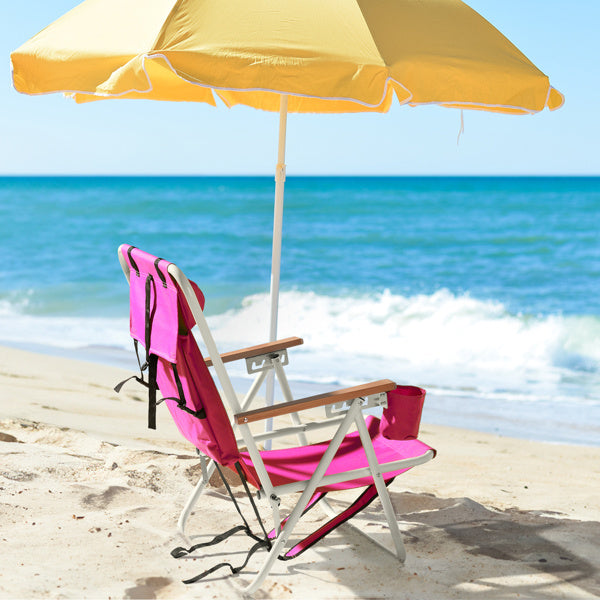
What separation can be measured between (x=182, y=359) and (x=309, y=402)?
0.45 metres

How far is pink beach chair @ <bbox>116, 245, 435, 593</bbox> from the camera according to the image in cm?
254

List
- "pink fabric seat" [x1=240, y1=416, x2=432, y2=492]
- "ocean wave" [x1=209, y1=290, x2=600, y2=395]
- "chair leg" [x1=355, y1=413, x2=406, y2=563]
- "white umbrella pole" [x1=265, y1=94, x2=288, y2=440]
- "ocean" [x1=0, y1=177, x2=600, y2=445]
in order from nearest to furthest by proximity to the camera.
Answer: "chair leg" [x1=355, y1=413, x2=406, y2=563] < "pink fabric seat" [x1=240, y1=416, x2=432, y2=492] < "white umbrella pole" [x1=265, y1=94, x2=288, y2=440] < "ocean" [x1=0, y1=177, x2=600, y2=445] < "ocean wave" [x1=209, y1=290, x2=600, y2=395]

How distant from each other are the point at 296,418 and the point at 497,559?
99 cm

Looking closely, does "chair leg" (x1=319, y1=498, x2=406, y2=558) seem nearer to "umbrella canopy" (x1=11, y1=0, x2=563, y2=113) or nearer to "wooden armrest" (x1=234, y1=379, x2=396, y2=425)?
"wooden armrest" (x1=234, y1=379, x2=396, y2=425)

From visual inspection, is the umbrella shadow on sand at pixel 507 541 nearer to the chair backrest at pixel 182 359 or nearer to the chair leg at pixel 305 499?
the chair leg at pixel 305 499

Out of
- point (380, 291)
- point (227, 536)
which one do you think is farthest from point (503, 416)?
point (380, 291)

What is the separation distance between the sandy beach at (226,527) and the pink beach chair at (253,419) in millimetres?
135

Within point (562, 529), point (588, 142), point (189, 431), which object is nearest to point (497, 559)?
point (562, 529)

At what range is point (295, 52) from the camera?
249 centimetres

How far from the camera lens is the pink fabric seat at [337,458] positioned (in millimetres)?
2773

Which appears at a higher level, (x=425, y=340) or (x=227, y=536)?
(x=227, y=536)

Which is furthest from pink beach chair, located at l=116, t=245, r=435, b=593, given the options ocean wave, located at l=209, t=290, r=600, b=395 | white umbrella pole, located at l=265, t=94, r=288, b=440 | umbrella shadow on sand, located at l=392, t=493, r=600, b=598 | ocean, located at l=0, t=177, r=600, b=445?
ocean wave, located at l=209, t=290, r=600, b=395

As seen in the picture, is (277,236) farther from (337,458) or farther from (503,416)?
(503,416)

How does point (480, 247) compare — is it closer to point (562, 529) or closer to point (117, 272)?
point (117, 272)
